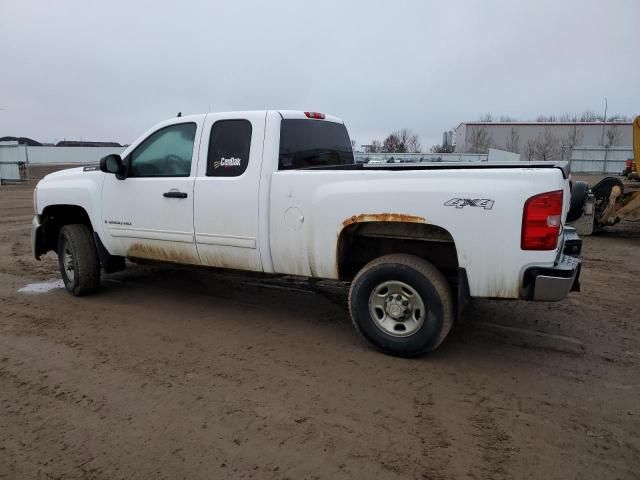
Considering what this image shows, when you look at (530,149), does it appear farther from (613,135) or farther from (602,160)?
(602,160)

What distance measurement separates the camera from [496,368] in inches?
154

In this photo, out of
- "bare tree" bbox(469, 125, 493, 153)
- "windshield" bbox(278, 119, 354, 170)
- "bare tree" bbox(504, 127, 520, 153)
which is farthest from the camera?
"bare tree" bbox(504, 127, 520, 153)

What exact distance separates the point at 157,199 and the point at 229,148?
1.01 metres

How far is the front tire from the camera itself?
579cm

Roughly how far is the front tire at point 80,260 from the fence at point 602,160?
41120 millimetres

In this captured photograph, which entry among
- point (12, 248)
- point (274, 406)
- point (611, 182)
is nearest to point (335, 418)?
point (274, 406)

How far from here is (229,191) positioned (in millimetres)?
4621

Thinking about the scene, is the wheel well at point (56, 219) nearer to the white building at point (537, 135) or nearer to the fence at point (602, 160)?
the fence at point (602, 160)

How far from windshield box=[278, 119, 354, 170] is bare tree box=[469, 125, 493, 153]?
64.7 meters

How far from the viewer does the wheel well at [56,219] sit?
6.12 meters

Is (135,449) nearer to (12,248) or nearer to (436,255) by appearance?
(436,255)

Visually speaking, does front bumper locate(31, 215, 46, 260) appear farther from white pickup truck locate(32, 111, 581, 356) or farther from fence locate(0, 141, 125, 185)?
fence locate(0, 141, 125, 185)

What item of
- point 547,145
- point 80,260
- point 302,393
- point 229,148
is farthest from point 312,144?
point 547,145

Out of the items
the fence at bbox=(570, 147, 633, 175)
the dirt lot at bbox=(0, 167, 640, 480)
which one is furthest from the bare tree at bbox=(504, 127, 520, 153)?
the dirt lot at bbox=(0, 167, 640, 480)
